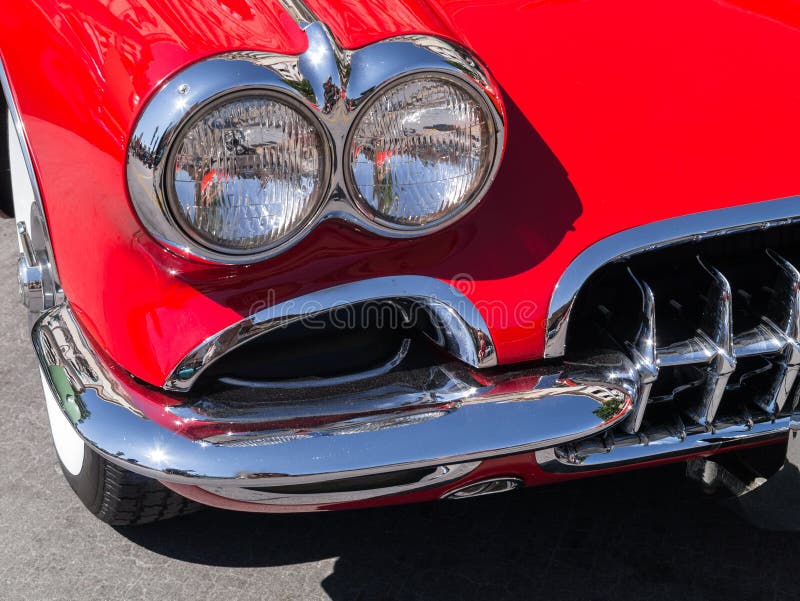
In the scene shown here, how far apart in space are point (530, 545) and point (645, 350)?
2.01 ft

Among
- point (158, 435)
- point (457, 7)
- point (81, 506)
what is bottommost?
point (81, 506)

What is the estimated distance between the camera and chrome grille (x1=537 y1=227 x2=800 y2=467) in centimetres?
144

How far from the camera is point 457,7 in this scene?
4.95ft

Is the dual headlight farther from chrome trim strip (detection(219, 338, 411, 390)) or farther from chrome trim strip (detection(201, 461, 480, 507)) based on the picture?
chrome trim strip (detection(201, 461, 480, 507))

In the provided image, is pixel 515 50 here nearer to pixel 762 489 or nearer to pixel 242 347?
pixel 242 347

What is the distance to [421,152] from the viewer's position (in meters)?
1.27

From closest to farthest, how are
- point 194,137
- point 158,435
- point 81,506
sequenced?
1. point 194,137
2. point 158,435
3. point 81,506

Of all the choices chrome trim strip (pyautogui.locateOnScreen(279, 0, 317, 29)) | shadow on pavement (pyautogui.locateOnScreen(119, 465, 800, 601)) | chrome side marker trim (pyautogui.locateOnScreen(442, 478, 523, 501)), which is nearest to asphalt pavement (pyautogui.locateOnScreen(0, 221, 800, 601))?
shadow on pavement (pyautogui.locateOnScreen(119, 465, 800, 601))

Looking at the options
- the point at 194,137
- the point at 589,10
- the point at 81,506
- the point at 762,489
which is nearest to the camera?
the point at 194,137

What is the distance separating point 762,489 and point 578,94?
33.6 inches

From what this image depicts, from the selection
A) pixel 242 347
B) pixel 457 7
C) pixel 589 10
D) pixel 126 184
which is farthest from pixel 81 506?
pixel 589 10

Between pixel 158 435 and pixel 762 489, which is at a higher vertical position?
pixel 158 435

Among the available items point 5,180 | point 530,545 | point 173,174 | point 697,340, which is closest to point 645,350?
point 697,340

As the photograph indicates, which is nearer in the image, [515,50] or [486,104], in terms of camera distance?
[486,104]
